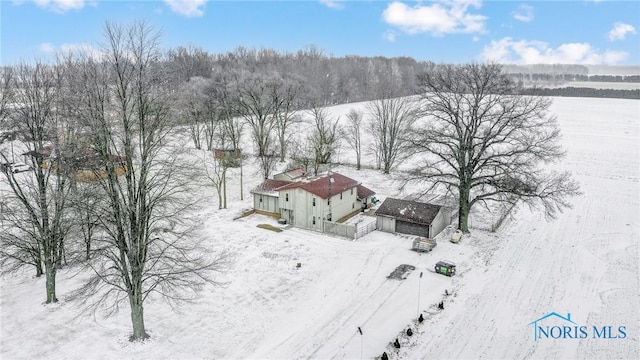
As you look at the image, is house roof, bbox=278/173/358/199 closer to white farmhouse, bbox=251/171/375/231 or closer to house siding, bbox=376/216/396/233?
white farmhouse, bbox=251/171/375/231

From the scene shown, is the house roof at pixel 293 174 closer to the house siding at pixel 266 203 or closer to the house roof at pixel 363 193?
the house siding at pixel 266 203

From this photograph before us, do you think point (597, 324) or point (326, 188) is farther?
point (326, 188)

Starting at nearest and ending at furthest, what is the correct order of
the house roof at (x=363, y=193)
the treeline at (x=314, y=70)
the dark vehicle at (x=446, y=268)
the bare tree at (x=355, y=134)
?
the dark vehicle at (x=446, y=268) < the house roof at (x=363, y=193) < the bare tree at (x=355, y=134) < the treeline at (x=314, y=70)

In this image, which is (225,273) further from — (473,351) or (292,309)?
(473,351)

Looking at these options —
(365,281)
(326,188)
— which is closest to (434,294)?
(365,281)

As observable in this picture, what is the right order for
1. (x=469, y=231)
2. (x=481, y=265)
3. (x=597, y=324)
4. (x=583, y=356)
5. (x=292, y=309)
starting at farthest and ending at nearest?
(x=469, y=231) → (x=481, y=265) → (x=292, y=309) → (x=597, y=324) → (x=583, y=356)

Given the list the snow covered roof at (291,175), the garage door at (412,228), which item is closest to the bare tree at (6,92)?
the snow covered roof at (291,175)

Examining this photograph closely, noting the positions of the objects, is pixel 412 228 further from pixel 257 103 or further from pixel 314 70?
pixel 314 70
